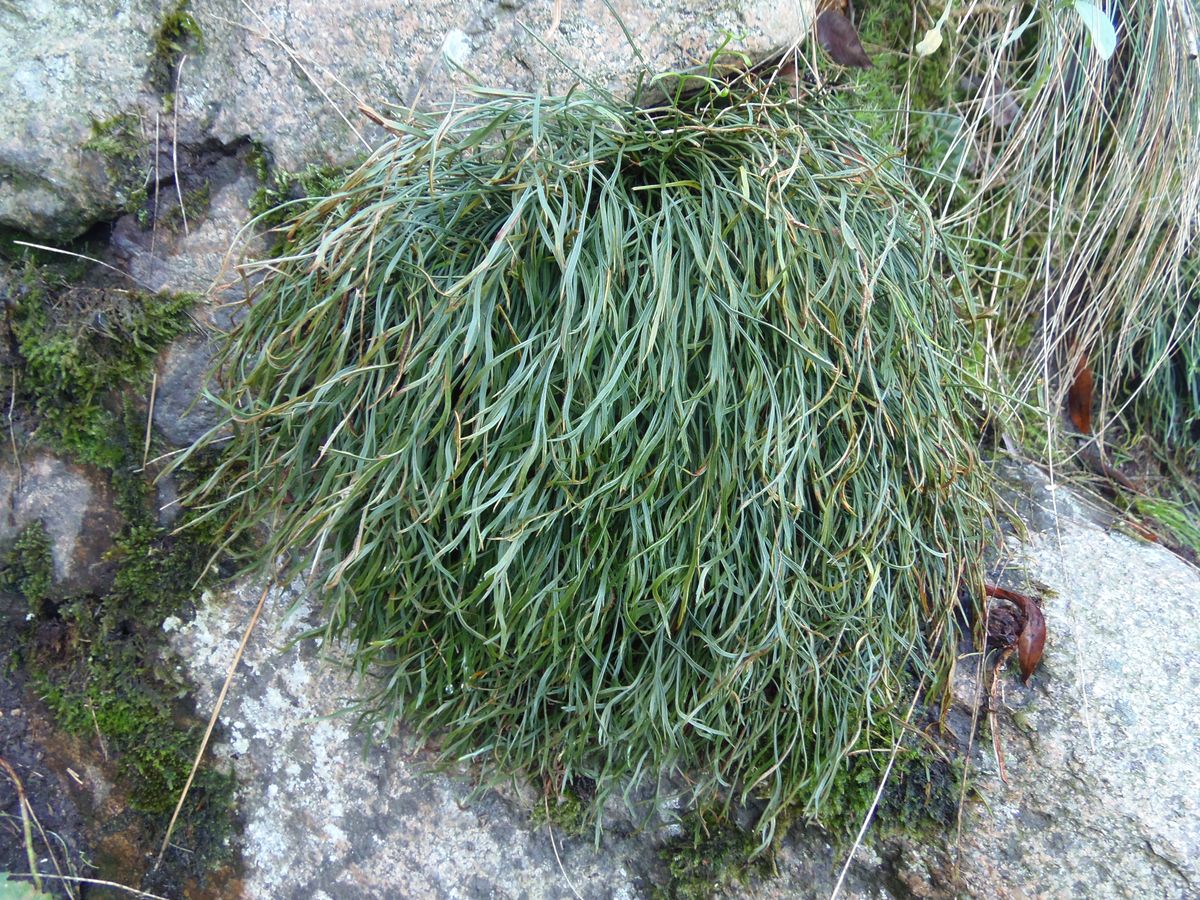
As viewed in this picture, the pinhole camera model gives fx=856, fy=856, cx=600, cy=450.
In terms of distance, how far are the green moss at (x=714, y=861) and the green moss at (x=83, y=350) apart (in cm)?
133

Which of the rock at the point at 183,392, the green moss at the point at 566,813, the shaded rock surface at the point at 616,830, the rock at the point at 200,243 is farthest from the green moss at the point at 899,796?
the rock at the point at 200,243

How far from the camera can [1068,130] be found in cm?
219

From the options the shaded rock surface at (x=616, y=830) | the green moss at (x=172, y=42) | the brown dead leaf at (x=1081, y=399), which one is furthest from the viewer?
the brown dead leaf at (x=1081, y=399)

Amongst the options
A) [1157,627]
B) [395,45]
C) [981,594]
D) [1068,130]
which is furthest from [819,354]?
[1068,130]

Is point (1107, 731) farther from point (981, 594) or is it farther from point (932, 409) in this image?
point (932, 409)

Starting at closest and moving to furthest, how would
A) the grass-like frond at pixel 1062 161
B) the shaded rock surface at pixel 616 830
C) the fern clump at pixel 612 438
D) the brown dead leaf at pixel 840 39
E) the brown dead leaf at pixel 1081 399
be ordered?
1. the fern clump at pixel 612 438
2. the shaded rock surface at pixel 616 830
3. the brown dead leaf at pixel 840 39
4. the grass-like frond at pixel 1062 161
5. the brown dead leaf at pixel 1081 399

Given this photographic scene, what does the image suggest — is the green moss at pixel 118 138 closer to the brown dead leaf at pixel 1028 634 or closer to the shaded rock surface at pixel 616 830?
the shaded rock surface at pixel 616 830

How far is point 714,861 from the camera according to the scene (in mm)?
1632

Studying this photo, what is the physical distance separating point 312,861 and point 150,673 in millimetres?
483

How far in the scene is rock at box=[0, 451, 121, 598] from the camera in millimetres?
1619

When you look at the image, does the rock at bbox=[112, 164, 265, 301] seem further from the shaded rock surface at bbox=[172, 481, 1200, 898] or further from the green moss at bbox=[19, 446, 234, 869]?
the shaded rock surface at bbox=[172, 481, 1200, 898]

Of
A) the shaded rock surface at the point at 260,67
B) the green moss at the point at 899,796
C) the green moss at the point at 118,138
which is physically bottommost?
the green moss at the point at 899,796

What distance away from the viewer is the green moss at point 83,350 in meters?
1.60

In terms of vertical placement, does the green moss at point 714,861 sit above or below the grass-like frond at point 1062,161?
below
